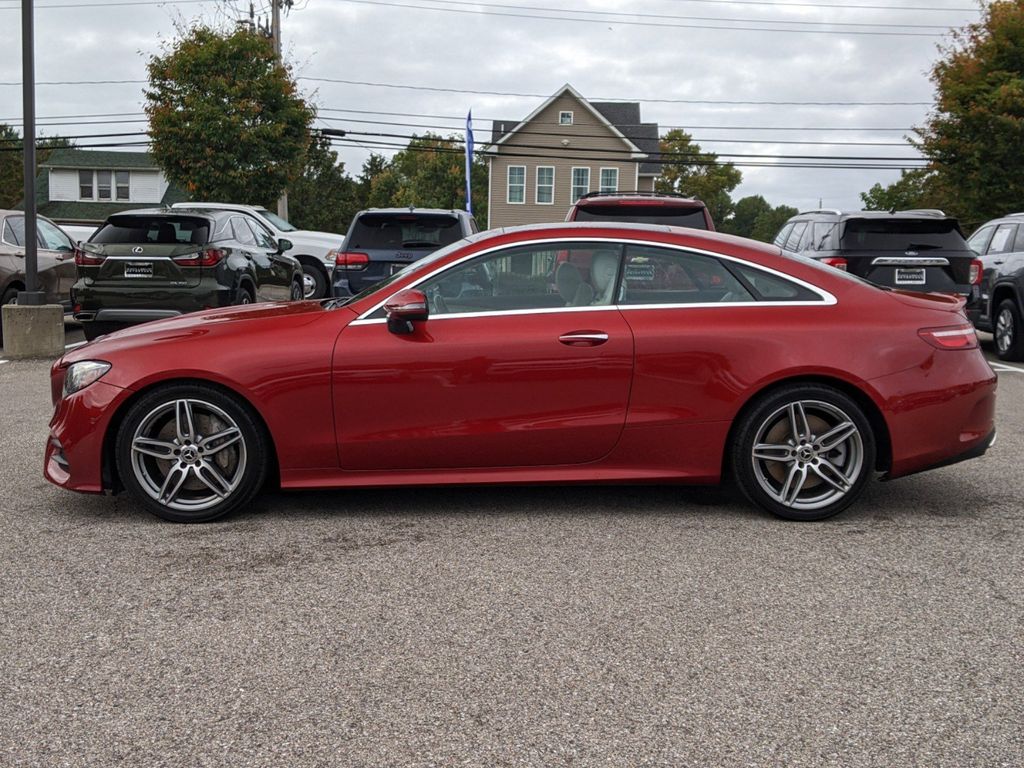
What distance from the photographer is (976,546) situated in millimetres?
5133

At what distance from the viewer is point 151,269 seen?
38.2 ft

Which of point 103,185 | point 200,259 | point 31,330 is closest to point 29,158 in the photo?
point 31,330

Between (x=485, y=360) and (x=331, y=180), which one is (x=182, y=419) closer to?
(x=485, y=360)

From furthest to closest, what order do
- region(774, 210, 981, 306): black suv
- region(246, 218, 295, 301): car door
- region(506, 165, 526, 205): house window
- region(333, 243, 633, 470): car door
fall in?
region(506, 165, 526, 205): house window < region(246, 218, 295, 301): car door < region(774, 210, 981, 306): black suv < region(333, 243, 633, 470): car door

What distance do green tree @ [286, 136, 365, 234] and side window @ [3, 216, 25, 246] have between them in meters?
62.2

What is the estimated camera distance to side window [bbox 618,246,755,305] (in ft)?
18.4

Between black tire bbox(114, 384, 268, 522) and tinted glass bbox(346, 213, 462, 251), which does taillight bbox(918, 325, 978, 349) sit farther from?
tinted glass bbox(346, 213, 462, 251)

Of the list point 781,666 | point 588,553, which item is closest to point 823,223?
point 588,553

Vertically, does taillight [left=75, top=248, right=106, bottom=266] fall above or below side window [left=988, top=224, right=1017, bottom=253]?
below

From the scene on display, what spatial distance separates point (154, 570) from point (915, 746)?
3.13 m

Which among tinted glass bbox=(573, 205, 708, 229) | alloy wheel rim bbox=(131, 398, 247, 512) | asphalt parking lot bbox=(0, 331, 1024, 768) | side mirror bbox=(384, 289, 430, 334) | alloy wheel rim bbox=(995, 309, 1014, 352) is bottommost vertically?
asphalt parking lot bbox=(0, 331, 1024, 768)

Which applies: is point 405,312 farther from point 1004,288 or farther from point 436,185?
point 436,185

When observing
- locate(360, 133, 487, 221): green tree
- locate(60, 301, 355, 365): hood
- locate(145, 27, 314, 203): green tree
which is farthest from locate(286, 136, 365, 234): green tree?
locate(60, 301, 355, 365): hood

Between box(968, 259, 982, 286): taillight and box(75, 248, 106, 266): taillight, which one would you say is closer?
box(75, 248, 106, 266): taillight
